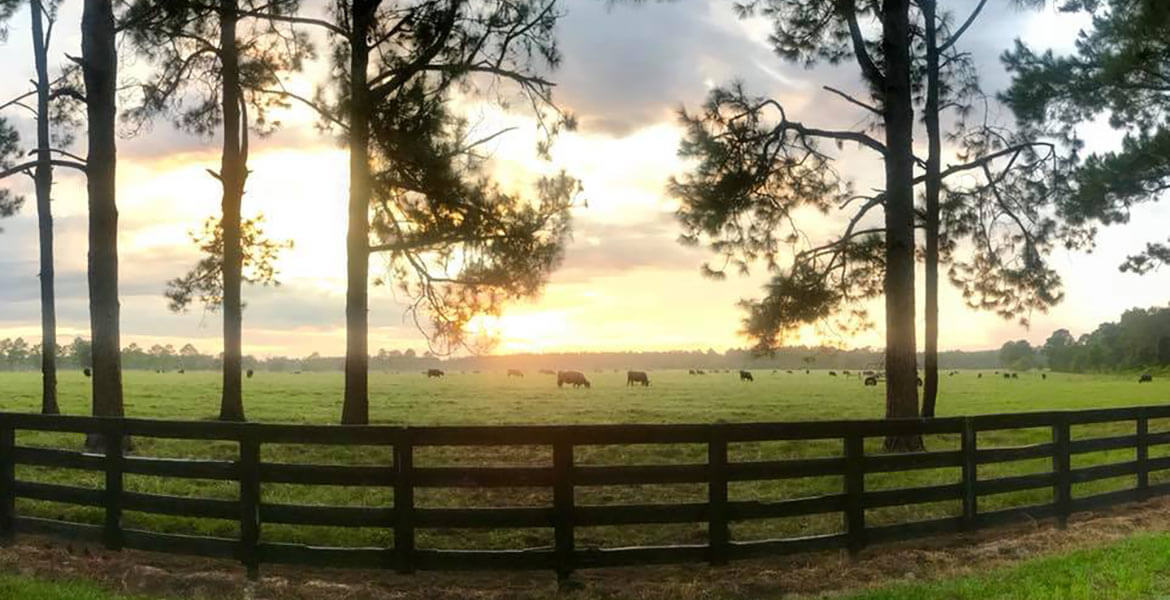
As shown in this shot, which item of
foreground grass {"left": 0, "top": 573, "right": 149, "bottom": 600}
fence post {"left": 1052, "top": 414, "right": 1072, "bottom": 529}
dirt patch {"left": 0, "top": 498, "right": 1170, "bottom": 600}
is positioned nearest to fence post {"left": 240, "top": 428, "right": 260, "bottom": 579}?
dirt patch {"left": 0, "top": 498, "right": 1170, "bottom": 600}

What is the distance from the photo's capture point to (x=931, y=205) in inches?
774

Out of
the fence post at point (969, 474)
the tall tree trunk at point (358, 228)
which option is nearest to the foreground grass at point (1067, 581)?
the fence post at point (969, 474)

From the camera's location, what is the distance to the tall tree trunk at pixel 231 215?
22.0 meters

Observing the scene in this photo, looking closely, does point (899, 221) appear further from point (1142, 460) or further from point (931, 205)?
point (1142, 460)

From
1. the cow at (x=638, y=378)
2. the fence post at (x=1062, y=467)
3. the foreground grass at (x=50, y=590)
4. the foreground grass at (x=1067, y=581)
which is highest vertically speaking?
the fence post at (x=1062, y=467)

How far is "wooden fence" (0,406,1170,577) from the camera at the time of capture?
8719 mm

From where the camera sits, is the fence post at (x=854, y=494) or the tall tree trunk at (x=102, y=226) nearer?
the fence post at (x=854, y=494)

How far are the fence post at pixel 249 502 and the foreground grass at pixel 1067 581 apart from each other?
5703 millimetres

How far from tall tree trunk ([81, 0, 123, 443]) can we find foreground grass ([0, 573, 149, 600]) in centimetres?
914

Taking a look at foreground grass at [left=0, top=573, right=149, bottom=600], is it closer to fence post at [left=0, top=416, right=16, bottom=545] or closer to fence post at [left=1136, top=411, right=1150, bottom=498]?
fence post at [left=0, top=416, right=16, bottom=545]

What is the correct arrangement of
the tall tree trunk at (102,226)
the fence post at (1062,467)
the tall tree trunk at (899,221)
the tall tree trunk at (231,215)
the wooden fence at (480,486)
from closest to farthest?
the wooden fence at (480,486), the fence post at (1062,467), the tall tree trunk at (102,226), the tall tree trunk at (899,221), the tall tree trunk at (231,215)

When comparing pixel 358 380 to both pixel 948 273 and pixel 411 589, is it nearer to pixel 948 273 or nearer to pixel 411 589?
pixel 411 589

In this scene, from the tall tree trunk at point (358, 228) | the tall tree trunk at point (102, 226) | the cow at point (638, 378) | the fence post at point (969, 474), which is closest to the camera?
the fence post at point (969, 474)

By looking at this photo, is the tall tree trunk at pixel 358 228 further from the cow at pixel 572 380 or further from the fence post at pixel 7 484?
the cow at pixel 572 380
